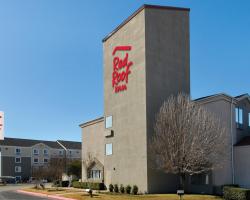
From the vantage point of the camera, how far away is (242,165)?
33250mm

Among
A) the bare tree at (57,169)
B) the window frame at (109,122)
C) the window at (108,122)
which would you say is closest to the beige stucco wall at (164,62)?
the window frame at (109,122)

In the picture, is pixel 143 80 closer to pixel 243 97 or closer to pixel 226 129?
pixel 226 129

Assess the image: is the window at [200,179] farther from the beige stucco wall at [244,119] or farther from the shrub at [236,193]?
the shrub at [236,193]

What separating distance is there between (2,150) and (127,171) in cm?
8178

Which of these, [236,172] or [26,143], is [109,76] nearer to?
[236,172]

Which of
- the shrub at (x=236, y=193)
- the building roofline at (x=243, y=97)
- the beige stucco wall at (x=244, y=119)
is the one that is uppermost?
the building roofline at (x=243, y=97)

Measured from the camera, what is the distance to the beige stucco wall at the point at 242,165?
1288 inches

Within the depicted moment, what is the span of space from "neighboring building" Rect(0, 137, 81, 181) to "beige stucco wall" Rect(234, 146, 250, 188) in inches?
3095

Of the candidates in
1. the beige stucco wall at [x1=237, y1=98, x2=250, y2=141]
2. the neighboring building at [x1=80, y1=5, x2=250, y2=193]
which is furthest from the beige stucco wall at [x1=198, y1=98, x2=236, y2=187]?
the beige stucco wall at [x1=237, y1=98, x2=250, y2=141]

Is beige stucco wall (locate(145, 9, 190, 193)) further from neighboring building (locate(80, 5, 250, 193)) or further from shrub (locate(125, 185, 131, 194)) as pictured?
shrub (locate(125, 185, 131, 194))

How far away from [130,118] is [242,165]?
1136 cm

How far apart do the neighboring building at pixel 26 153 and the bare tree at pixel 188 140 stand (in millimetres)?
77221

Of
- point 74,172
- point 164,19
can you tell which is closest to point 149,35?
point 164,19

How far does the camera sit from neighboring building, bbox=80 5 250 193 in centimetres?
3466
